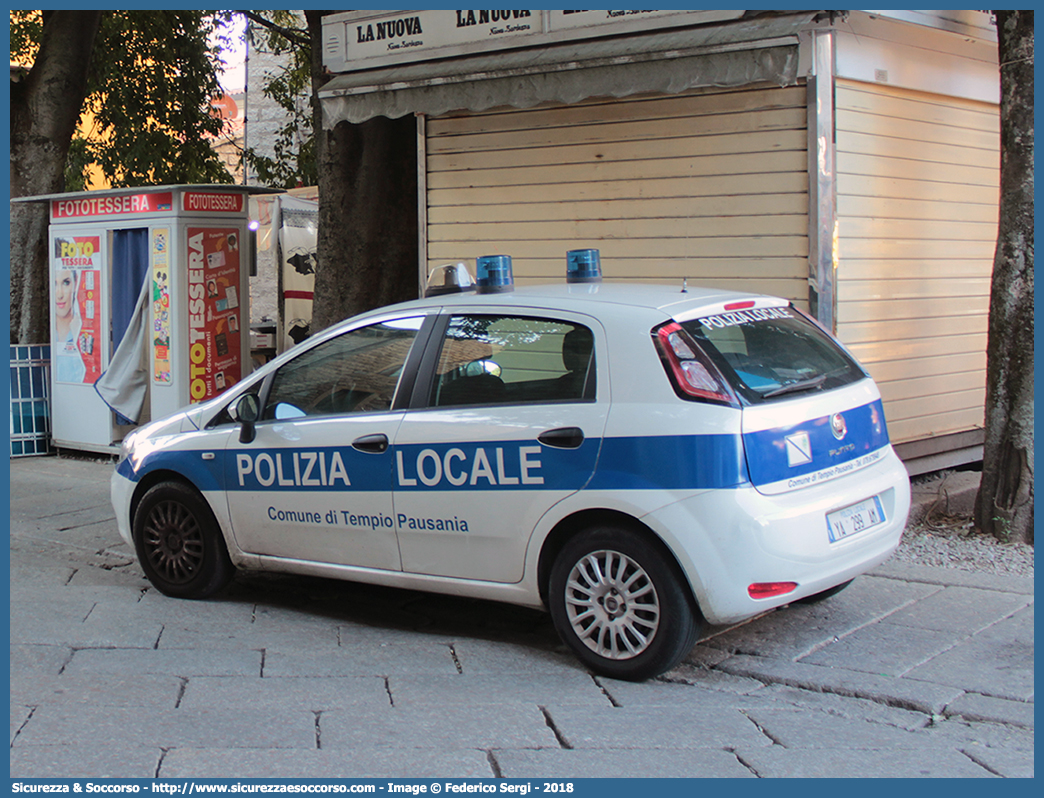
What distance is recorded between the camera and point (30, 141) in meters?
12.3

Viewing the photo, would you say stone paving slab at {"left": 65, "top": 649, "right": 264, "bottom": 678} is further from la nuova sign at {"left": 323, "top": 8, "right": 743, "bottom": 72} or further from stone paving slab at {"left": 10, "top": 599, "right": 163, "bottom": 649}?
la nuova sign at {"left": 323, "top": 8, "right": 743, "bottom": 72}

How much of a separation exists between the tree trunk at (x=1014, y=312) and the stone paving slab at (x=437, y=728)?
3693 mm

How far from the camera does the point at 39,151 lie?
12.3 m

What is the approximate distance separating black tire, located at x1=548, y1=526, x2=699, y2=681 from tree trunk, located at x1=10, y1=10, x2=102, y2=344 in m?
9.34

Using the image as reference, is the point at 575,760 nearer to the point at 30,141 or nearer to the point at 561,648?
the point at 561,648

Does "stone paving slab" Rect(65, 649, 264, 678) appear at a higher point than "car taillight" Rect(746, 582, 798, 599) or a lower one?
lower

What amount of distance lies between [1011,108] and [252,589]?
517 centimetres

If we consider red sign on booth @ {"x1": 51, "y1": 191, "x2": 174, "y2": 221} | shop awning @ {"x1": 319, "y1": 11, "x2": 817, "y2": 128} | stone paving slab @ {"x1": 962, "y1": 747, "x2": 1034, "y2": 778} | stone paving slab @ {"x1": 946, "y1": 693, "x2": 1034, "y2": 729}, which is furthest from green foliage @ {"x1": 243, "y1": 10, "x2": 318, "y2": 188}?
stone paving slab @ {"x1": 962, "y1": 747, "x2": 1034, "y2": 778}

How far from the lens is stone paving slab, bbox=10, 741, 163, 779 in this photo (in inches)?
147

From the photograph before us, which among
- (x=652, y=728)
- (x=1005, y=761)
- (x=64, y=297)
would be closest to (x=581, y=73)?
(x=652, y=728)

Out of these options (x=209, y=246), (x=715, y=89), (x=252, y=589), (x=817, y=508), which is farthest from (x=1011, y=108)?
(x=209, y=246)

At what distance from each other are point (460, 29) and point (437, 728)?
604 cm

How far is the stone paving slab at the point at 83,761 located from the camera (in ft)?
12.2

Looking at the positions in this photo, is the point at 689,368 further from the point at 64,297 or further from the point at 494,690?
the point at 64,297
